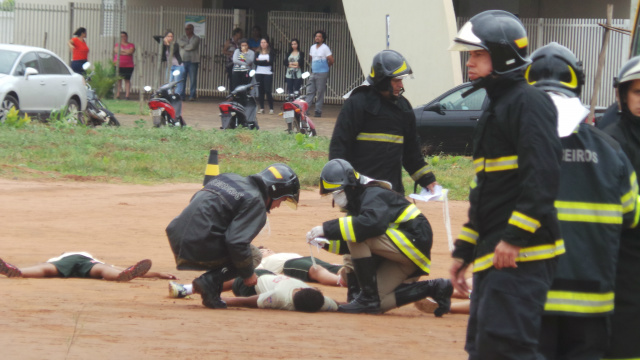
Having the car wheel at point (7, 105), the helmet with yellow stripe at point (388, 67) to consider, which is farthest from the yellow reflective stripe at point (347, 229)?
the car wheel at point (7, 105)

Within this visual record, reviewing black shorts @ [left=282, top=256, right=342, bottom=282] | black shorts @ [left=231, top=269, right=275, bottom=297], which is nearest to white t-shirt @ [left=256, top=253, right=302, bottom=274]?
black shorts @ [left=282, top=256, right=342, bottom=282]

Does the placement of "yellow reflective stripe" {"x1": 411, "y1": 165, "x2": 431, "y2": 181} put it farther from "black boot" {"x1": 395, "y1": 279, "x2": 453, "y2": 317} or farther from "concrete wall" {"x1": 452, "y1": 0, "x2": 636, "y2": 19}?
"concrete wall" {"x1": 452, "y1": 0, "x2": 636, "y2": 19}

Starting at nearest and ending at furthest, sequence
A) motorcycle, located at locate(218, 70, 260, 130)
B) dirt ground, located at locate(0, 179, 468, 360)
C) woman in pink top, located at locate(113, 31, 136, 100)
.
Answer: dirt ground, located at locate(0, 179, 468, 360) < motorcycle, located at locate(218, 70, 260, 130) < woman in pink top, located at locate(113, 31, 136, 100)

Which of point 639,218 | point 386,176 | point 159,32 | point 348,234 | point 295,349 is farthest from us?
point 159,32

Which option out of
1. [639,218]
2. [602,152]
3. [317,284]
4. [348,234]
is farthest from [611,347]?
[317,284]

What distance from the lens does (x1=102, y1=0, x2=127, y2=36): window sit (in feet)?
99.0

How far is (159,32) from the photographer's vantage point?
30109mm

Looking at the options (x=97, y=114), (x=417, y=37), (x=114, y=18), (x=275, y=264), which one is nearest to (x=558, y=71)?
(x=275, y=264)

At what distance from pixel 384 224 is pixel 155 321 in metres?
1.72

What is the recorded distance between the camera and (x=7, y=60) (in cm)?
1908

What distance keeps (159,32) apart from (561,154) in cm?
2736

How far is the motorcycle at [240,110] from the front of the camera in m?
20.1

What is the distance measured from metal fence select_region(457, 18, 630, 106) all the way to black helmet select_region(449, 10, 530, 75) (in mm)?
22026

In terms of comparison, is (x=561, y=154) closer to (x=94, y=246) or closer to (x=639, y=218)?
(x=639, y=218)
